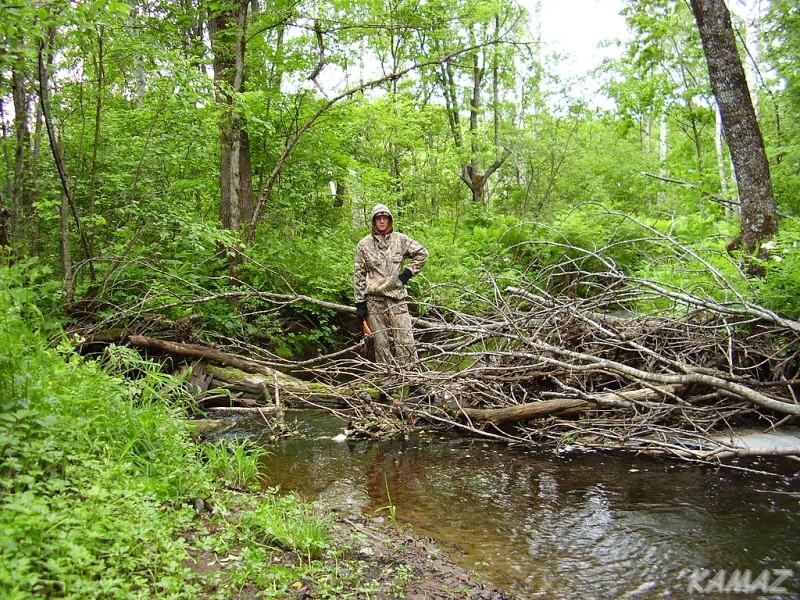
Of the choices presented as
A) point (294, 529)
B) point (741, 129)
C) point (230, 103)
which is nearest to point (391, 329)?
point (294, 529)

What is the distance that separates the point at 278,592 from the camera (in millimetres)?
2467

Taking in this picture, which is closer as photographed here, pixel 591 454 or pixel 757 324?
pixel 591 454

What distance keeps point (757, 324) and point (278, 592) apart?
17.1ft

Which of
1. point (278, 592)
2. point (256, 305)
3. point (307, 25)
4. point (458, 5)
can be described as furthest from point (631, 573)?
point (458, 5)

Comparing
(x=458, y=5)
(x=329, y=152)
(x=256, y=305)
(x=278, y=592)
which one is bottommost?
(x=278, y=592)

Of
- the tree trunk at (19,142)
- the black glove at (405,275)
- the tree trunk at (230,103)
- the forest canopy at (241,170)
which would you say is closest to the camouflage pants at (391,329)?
the black glove at (405,275)

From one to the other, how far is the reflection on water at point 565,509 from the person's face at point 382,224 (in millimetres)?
3042

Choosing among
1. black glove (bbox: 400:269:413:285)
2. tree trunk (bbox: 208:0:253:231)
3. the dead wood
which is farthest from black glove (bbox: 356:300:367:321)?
tree trunk (bbox: 208:0:253:231)

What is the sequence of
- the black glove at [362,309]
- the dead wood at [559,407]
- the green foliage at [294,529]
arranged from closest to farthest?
the green foliage at [294,529], the dead wood at [559,407], the black glove at [362,309]

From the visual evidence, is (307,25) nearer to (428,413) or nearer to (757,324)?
(428,413)

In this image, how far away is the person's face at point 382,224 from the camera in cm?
734

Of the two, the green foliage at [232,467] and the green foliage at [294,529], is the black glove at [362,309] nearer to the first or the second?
the green foliage at [232,467]

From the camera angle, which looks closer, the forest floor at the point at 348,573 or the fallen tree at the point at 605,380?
the forest floor at the point at 348,573

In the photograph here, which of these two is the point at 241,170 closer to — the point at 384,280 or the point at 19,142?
the point at 19,142
